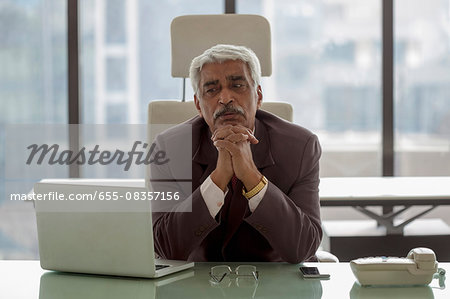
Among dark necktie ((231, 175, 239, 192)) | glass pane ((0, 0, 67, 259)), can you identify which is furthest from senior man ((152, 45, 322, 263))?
glass pane ((0, 0, 67, 259))

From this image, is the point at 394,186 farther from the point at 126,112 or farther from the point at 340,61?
the point at 126,112

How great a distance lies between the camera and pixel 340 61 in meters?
4.18

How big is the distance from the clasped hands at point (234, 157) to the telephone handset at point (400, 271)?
502mm

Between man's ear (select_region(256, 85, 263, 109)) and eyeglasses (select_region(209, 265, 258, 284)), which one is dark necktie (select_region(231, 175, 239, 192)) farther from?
eyeglasses (select_region(209, 265, 258, 284))

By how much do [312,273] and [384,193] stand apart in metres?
1.56

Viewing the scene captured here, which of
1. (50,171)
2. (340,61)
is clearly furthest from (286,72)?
(50,171)

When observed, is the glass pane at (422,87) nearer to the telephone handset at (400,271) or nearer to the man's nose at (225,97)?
the man's nose at (225,97)

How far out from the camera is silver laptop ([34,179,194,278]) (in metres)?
1.56

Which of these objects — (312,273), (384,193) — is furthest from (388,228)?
(312,273)

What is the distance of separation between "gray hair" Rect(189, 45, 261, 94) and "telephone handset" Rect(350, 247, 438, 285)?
0.84 meters

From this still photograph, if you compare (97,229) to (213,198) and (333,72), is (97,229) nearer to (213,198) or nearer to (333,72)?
(213,198)

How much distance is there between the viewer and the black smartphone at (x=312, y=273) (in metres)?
1.64

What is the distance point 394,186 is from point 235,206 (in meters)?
1.53

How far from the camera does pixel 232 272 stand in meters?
1.68
